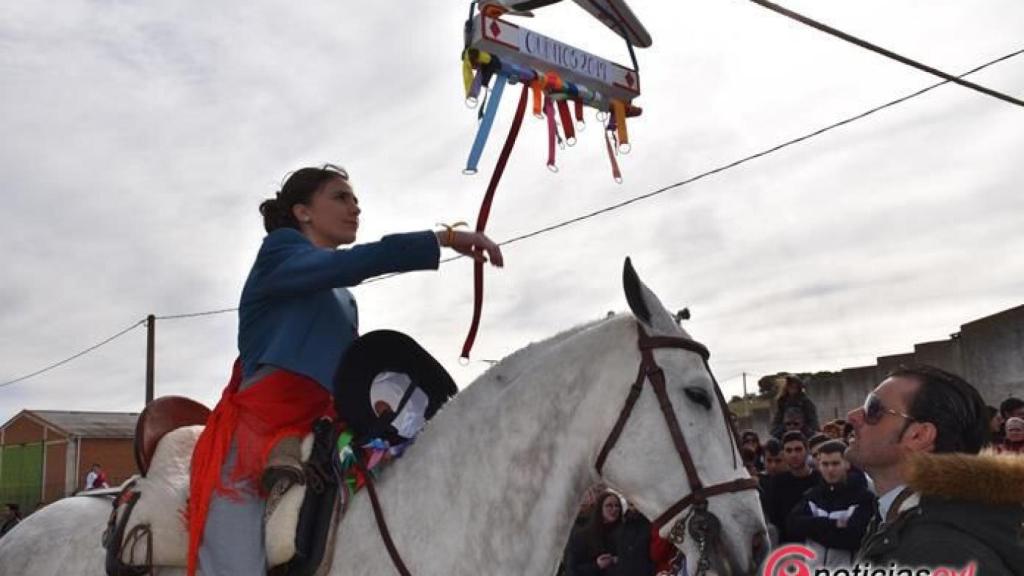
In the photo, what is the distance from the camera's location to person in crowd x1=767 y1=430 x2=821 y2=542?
809 cm

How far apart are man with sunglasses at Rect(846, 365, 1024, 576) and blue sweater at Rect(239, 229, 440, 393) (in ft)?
5.56

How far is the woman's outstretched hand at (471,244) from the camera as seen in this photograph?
10.9 feet

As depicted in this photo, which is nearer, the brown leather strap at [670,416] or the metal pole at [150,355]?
the brown leather strap at [670,416]

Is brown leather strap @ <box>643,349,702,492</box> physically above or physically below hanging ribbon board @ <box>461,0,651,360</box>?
below

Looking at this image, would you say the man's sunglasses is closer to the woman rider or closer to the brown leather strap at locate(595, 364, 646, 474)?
the brown leather strap at locate(595, 364, 646, 474)

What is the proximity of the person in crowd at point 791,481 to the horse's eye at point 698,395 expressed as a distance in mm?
5309

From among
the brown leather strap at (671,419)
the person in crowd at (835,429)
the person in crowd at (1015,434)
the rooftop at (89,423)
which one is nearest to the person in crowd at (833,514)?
Result: the person in crowd at (1015,434)

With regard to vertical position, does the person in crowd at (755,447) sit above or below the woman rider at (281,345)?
below

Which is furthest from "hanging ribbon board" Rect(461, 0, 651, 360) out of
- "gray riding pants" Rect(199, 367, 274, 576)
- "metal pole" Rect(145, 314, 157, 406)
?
"metal pole" Rect(145, 314, 157, 406)

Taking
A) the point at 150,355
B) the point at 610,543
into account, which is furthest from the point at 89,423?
the point at 610,543

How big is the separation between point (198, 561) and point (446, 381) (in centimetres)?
121

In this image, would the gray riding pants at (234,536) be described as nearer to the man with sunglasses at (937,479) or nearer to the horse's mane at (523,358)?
the horse's mane at (523,358)

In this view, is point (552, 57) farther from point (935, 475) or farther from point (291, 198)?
point (935, 475)

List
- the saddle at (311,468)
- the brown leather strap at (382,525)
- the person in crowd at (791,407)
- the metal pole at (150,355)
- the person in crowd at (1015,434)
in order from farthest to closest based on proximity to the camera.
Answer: the metal pole at (150,355) → the person in crowd at (791,407) → the person in crowd at (1015,434) → the saddle at (311,468) → the brown leather strap at (382,525)
